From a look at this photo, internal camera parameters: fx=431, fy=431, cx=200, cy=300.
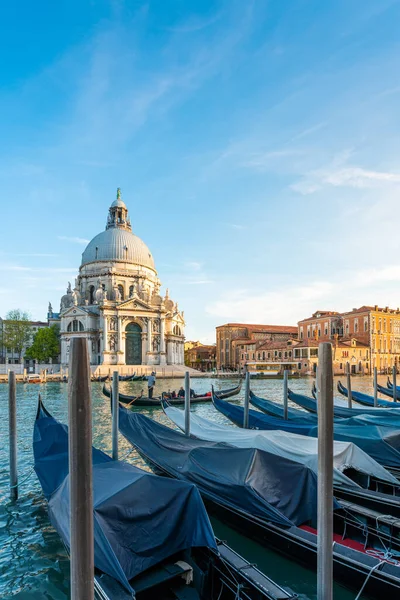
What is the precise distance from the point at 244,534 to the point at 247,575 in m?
1.29

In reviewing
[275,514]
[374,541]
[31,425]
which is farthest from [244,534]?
[31,425]

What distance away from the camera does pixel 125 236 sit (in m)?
43.7

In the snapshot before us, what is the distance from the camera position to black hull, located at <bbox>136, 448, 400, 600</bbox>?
3.18 metres

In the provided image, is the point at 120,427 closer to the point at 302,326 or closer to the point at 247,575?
the point at 247,575

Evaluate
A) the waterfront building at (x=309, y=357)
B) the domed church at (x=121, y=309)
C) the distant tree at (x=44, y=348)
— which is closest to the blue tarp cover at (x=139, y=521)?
the waterfront building at (x=309, y=357)

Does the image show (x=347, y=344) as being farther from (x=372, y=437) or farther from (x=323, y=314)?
(x=372, y=437)

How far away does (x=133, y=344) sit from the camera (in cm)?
3750

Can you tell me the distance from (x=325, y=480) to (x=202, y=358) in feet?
175

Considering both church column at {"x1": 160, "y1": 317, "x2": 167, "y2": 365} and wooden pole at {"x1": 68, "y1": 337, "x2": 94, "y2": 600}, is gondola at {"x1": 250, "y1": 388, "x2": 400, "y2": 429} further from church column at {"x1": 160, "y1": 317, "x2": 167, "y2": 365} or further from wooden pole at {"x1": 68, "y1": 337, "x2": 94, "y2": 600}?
church column at {"x1": 160, "y1": 317, "x2": 167, "y2": 365}

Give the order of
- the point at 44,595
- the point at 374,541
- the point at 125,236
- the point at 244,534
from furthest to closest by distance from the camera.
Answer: the point at 125,236 < the point at 244,534 < the point at 374,541 < the point at 44,595

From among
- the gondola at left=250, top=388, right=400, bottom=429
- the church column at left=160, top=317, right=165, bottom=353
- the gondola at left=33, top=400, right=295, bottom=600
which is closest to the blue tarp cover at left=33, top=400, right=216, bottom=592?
the gondola at left=33, top=400, right=295, bottom=600

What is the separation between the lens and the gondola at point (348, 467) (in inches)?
185

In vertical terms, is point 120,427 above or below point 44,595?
above

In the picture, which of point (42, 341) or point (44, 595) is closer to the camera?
point (44, 595)
